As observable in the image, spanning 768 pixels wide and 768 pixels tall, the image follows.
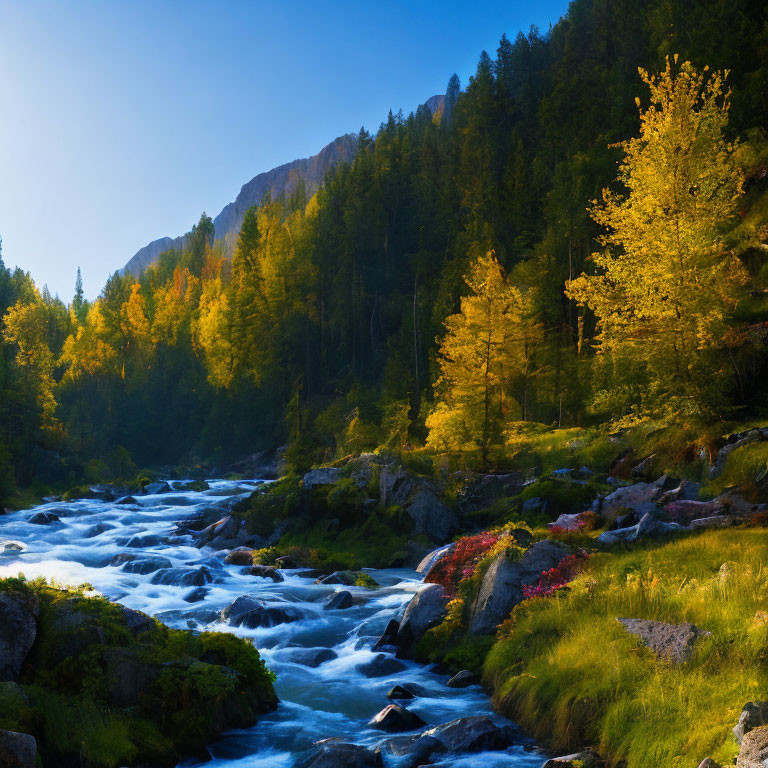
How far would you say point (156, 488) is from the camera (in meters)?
48.5

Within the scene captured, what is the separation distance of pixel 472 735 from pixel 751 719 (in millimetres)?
4293

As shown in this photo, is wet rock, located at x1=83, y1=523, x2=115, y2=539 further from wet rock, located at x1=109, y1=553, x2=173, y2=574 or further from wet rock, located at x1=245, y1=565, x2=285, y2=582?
wet rock, located at x1=245, y1=565, x2=285, y2=582

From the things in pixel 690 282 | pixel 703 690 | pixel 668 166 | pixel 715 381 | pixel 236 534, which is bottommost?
pixel 236 534

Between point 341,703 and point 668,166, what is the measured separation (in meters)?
18.8

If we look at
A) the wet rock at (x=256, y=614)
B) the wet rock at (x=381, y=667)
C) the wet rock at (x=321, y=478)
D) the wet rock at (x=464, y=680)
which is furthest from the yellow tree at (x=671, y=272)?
the wet rock at (x=321, y=478)

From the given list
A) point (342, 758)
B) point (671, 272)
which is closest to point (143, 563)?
point (342, 758)

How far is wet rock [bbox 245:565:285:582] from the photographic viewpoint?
72.1ft

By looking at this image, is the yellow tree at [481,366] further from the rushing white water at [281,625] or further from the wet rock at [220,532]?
the wet rock at [220,532]

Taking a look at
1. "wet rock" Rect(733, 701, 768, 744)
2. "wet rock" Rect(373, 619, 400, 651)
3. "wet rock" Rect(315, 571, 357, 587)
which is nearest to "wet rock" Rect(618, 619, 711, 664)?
"wet rock" Rect(733, 701, 768, 744)

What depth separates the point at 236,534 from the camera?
29.7 meters

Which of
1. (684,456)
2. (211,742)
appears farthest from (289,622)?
(684,456)

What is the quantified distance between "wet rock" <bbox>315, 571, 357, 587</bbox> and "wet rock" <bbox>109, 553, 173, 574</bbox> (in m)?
5.87

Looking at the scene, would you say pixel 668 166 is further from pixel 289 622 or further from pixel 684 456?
pixel 289 622

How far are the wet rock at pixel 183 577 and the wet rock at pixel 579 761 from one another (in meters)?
15.0
